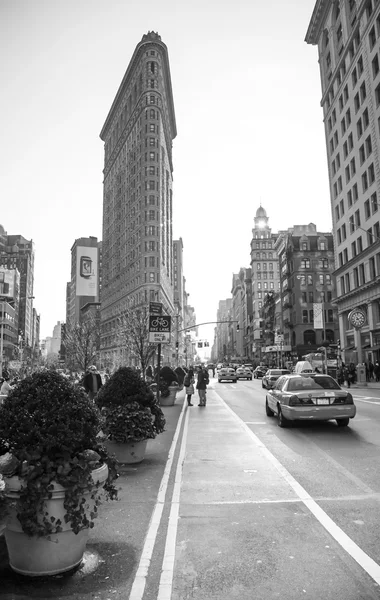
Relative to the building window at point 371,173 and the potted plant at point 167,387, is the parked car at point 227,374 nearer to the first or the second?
the building window at point 371,173

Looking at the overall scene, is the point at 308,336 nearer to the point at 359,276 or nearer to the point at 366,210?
the point at 359,276

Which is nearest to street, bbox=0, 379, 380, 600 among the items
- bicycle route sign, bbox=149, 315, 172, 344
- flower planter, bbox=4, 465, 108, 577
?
flower planter, bbox=4, 465, 108, 577

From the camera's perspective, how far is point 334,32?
184 feet

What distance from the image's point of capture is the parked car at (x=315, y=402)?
40.9 feet

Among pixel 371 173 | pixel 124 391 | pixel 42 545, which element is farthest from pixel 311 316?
A: pixel 42 545

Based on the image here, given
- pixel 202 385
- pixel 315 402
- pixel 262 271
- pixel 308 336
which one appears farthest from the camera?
pixel 262 271

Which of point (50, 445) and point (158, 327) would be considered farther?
point (158, 327)

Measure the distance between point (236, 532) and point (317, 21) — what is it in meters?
70.2

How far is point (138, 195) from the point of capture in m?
117

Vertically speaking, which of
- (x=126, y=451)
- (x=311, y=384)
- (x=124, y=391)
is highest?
(x=124, y=391)

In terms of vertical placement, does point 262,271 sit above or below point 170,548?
above

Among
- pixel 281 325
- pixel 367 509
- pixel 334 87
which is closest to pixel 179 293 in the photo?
pixel 281 325

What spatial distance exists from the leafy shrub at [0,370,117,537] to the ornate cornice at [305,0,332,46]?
6665cm

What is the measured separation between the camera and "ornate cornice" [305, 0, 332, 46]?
190ft
